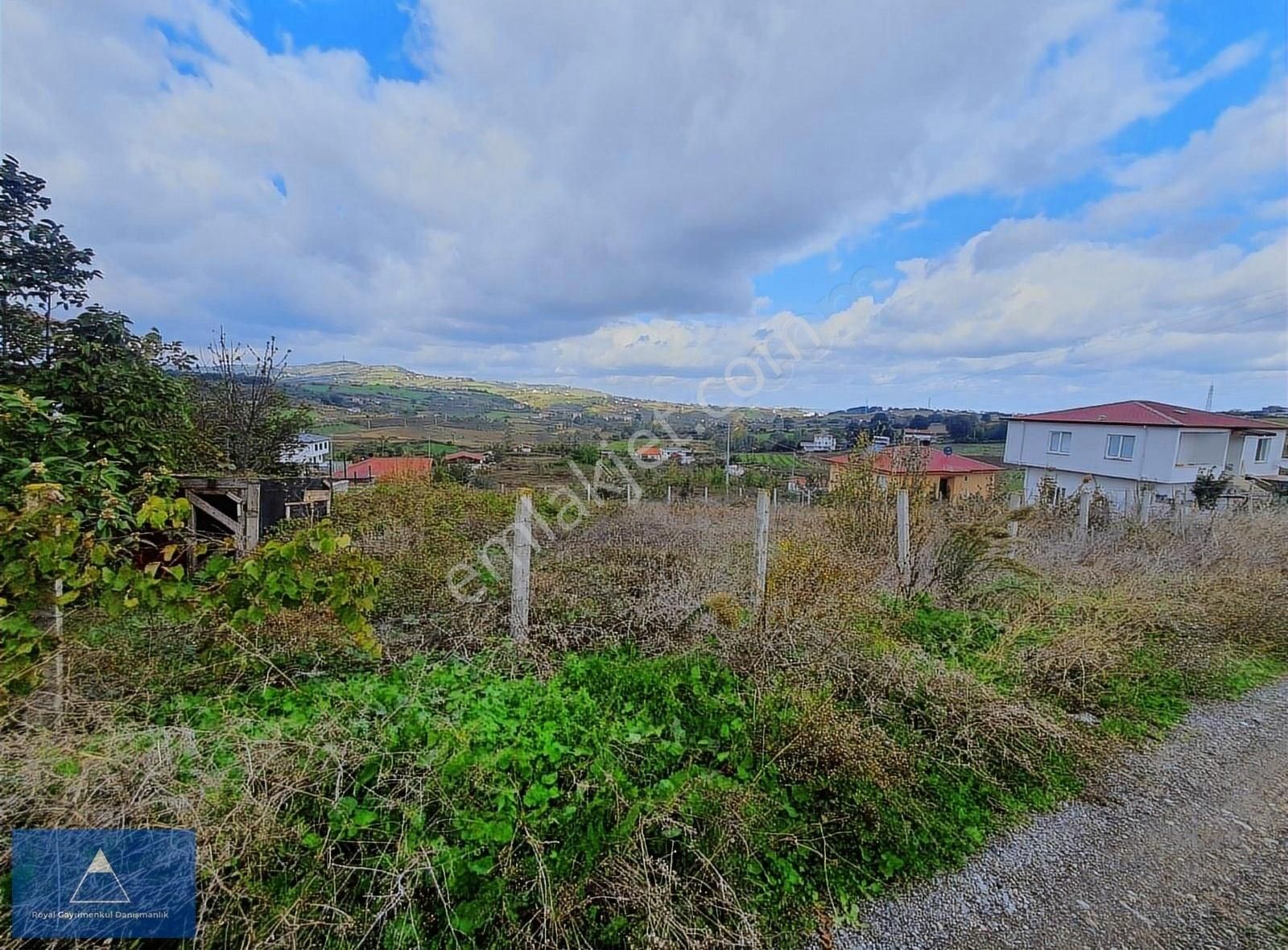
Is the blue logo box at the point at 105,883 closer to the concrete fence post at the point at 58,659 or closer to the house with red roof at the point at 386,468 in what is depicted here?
the concrete fence post at the point at 58,659

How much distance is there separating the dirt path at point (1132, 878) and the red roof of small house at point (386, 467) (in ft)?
25.2

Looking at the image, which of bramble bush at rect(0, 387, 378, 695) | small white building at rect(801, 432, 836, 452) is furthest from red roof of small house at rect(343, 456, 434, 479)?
small white building at rect(801, 432, 836, 452)

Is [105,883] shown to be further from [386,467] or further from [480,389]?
[480,389]

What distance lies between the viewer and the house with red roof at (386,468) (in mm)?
7945

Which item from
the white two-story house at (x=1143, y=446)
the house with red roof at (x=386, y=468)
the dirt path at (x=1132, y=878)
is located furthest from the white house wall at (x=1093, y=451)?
the house with red roof at (x=386, y=468)

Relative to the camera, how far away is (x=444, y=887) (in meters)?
1.85

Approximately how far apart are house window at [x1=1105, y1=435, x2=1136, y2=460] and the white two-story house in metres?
0.02

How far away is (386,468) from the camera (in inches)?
346

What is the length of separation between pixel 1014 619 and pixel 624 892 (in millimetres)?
4190

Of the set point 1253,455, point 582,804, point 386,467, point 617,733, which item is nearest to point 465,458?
point 386,467

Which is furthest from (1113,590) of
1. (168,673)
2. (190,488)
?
(190,488)

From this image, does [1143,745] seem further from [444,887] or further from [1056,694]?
[444,887]

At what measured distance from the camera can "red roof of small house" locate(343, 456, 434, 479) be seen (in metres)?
8.06

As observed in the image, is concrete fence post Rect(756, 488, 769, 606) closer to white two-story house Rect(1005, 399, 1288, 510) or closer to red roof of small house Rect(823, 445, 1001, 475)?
red roof of small house Rect(823, 445, 1001, 475)
